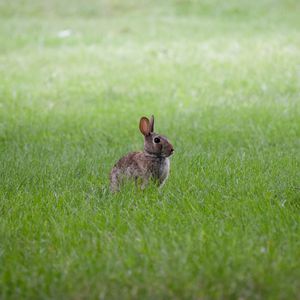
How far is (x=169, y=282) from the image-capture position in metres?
4.98

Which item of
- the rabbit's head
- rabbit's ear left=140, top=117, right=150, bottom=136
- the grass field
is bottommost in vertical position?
the grass field

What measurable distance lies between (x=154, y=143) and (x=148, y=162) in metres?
0.21

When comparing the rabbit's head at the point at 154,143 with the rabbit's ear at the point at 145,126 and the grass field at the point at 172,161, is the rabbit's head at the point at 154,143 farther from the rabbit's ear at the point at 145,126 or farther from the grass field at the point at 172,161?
the grass field at the point at 172,161

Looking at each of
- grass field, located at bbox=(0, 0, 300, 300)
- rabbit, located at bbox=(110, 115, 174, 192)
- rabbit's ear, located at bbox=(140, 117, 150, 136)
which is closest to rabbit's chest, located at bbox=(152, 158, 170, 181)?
rabbit, located at bbox=(110, 115, 174, 192)

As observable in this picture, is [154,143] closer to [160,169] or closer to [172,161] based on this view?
[160,169]

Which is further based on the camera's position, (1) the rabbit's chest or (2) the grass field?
(1) the rabbit's chest

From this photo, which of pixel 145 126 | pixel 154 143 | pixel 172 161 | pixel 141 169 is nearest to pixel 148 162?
pixel 141 169

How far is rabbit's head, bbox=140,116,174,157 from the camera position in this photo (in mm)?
7645

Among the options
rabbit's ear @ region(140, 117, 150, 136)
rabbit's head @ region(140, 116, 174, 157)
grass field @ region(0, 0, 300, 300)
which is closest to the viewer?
grass field @ region(0, 0, 300, 300)

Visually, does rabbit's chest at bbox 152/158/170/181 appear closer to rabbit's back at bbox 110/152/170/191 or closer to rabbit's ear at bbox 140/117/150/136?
rabbit's back at bbox 110/152/170/191

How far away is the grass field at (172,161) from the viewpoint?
5206 mm

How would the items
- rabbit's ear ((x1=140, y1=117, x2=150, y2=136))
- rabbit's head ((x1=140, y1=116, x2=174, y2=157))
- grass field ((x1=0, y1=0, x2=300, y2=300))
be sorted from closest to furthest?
grass field ((x1=0, y1=0, x2=300, y2=300))
rabbit's head ((x1=140, y1=116, x2=174, y2=157))
rabbit's ear ((x1=140, y1=117, x2=150, y2=136))

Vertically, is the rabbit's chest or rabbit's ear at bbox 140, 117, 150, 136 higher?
rabbit's ear at bbox 140, 117, 150, 136

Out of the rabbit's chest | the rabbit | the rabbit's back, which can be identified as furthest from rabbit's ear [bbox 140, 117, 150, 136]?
the rabbit's chest
